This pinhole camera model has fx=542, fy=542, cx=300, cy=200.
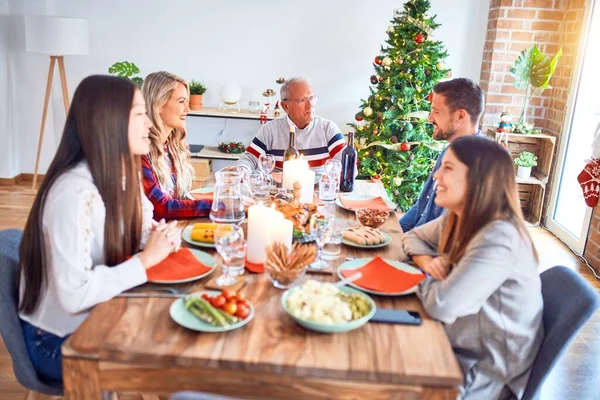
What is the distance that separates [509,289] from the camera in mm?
1453

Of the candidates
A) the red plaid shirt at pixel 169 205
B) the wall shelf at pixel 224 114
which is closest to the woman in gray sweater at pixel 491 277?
the red plaid shirt at pixel 169 205

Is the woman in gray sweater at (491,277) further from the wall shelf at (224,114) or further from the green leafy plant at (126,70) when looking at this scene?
the green leafy plant at (126,70)

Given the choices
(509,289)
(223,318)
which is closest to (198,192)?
(223,318)

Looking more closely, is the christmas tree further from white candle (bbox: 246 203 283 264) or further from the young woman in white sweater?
the young woman in white sweater

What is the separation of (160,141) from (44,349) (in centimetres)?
108

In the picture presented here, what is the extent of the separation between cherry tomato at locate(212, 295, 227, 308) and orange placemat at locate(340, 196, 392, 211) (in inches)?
41.7

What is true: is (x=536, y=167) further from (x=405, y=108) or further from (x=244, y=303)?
(x=244, y=303)

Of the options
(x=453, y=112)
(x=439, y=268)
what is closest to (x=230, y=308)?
(x=439, y=268)

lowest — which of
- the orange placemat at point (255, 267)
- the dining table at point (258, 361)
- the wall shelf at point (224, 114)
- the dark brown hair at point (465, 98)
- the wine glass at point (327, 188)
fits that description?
the dining table at point (258, 361)

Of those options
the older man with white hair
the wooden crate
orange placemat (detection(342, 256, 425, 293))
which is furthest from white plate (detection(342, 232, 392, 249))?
the wooden crate

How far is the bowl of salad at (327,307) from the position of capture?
1.26 metres

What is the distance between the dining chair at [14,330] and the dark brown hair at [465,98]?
1.90 meters

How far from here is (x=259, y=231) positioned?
1.63 m

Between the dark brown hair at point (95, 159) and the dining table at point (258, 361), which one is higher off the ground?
the dark brown hair at point (95, 159)
